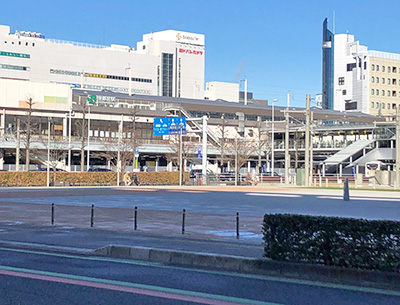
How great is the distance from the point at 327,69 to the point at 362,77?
1923 centimetres

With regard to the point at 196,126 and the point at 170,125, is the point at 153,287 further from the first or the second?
the point at 196,126

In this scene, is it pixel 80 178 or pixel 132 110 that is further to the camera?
pixel 132 110

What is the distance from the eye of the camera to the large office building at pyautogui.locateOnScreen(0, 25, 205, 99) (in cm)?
12812

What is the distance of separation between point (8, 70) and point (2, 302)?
412ft

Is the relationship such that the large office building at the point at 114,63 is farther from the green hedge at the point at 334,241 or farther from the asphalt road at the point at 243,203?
the green hedge at the point at 334,241

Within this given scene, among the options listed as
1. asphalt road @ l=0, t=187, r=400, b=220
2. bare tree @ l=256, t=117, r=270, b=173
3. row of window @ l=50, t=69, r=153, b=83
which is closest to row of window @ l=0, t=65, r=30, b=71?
row of window @ l=50, t=69, r=153, b=83

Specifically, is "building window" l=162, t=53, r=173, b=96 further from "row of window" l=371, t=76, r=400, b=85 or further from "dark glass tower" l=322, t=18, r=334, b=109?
"row of window" l=371, t=76, r=400, b=85

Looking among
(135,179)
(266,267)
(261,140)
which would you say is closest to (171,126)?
(135,179)

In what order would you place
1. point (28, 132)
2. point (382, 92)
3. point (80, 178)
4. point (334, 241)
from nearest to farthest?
point (334, 241) < point (80, 178) < point (28, 132) < point (382, 92)

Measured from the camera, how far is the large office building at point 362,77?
133500 mm

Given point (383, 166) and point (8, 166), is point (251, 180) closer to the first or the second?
point (383, 166)

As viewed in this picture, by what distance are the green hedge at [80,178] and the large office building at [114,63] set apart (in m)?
56.9

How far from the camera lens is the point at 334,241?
32.6 ft

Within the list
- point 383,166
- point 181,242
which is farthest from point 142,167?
point 181,242
